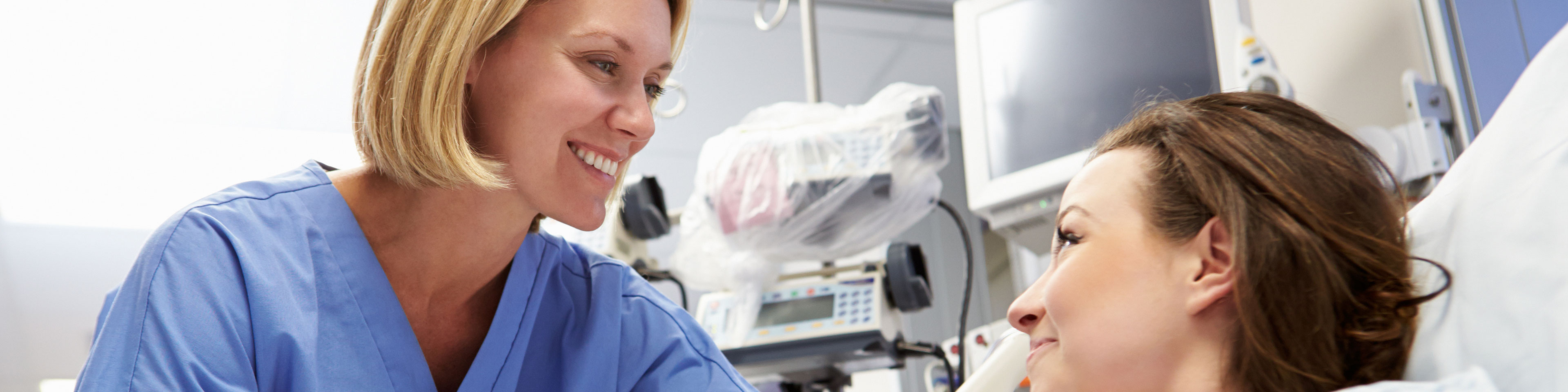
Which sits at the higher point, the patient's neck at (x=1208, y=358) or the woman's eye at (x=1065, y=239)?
the woman's eye at (x=1065, y=239)

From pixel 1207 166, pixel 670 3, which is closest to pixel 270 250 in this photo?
pixel 670 3

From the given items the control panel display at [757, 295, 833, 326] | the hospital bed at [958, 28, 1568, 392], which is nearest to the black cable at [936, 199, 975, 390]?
the control panel display at [757, 295, 833, 326]

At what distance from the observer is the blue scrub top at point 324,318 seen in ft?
2.57

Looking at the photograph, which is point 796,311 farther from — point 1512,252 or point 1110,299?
point 1512,252

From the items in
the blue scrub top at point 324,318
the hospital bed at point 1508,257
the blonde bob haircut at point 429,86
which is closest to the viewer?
the hospital bed at point 1508,257

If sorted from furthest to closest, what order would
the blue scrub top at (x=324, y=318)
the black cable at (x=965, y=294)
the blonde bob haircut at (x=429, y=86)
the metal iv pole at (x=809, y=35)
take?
the metal iv pole at (x=809, y=35) → the black cable at (x=965, y=294) → the blonde bob haircut at (x=429, y=86) → the blue scrub top at (x=324, y=318)

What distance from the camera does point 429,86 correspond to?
0.95 meters

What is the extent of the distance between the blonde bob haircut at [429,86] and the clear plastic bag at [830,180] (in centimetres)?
72

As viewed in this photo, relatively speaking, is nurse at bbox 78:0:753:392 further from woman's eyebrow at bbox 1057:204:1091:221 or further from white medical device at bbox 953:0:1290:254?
white medical device at bbox 953:0:1290:254

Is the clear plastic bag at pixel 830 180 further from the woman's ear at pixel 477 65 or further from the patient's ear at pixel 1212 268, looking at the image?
the patient's ear at pixel 1212 268

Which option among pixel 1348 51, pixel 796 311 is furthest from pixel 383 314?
pixel 1348 51

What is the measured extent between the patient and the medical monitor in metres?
0.88

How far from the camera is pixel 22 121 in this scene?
237 cm

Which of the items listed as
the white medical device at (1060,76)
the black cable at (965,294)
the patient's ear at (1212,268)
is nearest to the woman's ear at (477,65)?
the patient's ear at (1212,268)
